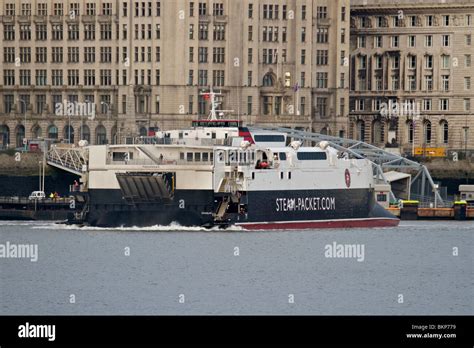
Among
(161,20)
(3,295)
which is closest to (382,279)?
(3,295)

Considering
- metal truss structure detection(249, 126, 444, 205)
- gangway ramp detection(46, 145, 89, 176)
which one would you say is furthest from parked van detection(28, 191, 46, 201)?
metal truss structure detection(249, 126, 444, 205)

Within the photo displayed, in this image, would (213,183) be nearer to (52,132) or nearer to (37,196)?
(37,196)

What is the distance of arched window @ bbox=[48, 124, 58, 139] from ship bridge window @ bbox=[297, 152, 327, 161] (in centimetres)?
6279

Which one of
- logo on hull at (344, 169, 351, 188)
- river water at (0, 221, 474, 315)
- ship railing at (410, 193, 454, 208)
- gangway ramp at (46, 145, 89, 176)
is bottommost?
river water at (0, 221, 474, 315)

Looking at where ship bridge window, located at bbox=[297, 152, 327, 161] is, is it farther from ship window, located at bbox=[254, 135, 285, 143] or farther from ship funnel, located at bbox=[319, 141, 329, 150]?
ship window, located at bbox=[254, 135, 285, 143]

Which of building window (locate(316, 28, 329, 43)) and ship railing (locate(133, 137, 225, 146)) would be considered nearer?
ship railing (locate(133, 137, 225, 146))

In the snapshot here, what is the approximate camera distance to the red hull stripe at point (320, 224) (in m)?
134

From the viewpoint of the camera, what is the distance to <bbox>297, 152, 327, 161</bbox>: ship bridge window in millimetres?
137125

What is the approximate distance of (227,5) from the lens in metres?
193

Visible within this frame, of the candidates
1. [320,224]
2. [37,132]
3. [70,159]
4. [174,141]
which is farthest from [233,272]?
[37,132]

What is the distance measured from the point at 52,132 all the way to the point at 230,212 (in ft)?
223

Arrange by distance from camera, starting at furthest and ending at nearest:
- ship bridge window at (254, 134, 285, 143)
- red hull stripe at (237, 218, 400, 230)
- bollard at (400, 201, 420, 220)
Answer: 1. bollard at (400, 201, 420, 220)
2. ship bridge window at (254, 134, 285, 143)
3. red hull stripe at (237, 218, 400, 230)

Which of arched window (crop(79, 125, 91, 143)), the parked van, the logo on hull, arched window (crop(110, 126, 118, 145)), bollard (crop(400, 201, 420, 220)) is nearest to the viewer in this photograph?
the logo on hull
